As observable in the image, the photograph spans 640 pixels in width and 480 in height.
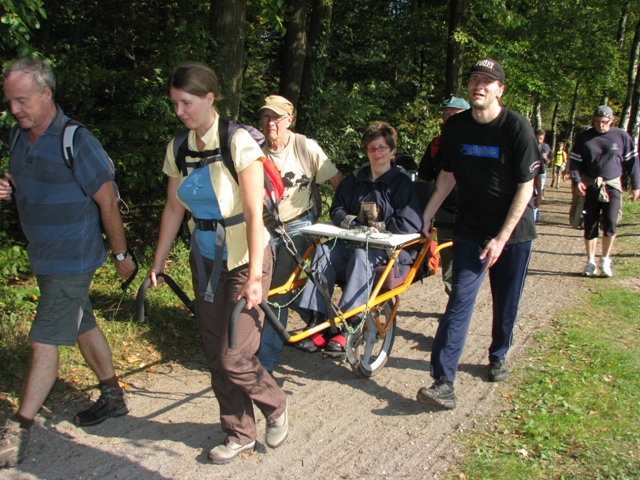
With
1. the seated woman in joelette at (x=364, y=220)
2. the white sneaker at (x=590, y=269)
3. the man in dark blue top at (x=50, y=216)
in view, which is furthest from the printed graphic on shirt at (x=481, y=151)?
the white sneaker at (x=590, y=269)

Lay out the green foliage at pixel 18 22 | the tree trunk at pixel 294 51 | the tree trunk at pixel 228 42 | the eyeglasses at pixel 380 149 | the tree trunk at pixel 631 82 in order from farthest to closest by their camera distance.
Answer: the tree trunk at pixel 631 82 < the tree trunk at pixel 294 51 < the tree trunk at pixel 228 42 < the green foliage at pixel 18 22 < the eyeglasses at pixel 380 149

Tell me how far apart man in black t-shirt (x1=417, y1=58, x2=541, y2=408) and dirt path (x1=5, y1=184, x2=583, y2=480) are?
0.34m

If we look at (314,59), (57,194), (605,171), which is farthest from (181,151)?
(314,59)

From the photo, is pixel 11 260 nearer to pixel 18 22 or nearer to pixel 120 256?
pixel 18 22

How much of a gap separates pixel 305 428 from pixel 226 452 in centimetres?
64

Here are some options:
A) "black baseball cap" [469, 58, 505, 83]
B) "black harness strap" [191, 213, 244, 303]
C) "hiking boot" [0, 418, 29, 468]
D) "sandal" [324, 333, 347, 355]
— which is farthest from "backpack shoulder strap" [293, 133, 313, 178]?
"hiking boot" [0, 418, 29, 468]

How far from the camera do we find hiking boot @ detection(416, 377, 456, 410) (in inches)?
173

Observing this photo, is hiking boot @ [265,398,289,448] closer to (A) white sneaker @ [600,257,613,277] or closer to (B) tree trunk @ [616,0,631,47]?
(A) white sneaker @ [600,257,613,277]

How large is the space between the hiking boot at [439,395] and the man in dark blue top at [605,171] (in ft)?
15.1

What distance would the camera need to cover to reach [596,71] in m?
21.9

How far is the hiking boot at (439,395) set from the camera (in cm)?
440

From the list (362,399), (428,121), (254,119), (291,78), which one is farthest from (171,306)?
(428,121)

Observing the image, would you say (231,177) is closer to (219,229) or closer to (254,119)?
(219,229)

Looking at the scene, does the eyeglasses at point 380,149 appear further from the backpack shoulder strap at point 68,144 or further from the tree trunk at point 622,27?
the tree trunk at point 622,27
